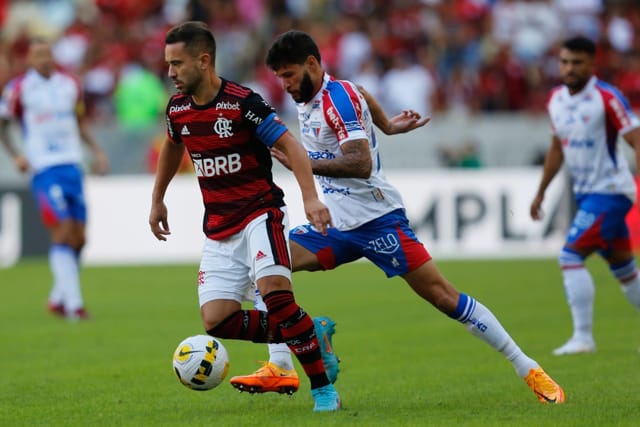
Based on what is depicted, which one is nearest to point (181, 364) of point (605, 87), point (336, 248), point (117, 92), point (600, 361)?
point (336, 248)

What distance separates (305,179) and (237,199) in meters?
0.69

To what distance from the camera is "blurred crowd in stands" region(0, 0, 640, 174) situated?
23234 millimetres

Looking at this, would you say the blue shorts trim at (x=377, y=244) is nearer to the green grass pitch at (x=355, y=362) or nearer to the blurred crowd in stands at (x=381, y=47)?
the green grass pitch at (x=355, y=362)

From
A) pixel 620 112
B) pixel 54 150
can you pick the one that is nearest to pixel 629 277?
pixel 620 112

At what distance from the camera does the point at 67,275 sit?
1318 centimetres

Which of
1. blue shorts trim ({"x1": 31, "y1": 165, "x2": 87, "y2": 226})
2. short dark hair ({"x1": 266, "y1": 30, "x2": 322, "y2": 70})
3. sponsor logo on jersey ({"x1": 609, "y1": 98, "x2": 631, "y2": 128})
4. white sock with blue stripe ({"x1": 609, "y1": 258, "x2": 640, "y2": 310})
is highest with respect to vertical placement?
short dark hair ({"x1": 266, "y1": 30, "x2": 322, "y2": 70})

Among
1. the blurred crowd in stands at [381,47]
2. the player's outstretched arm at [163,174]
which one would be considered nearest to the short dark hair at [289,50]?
the player's outstretched arm at [163,174]

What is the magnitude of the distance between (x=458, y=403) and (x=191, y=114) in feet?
7.79

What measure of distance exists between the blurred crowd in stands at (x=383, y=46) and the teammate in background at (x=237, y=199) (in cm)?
1571

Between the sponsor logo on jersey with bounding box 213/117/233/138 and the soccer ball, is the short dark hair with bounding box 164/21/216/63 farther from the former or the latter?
the soccer ball

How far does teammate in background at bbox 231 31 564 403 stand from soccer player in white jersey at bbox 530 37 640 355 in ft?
8.72

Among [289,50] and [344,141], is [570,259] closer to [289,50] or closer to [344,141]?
[344,141]

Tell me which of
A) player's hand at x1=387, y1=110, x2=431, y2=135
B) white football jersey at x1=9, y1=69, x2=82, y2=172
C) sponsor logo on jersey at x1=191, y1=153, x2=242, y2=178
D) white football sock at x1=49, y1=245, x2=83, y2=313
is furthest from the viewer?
white football jersey at x1=9, y1=69, x2=82, y2=172

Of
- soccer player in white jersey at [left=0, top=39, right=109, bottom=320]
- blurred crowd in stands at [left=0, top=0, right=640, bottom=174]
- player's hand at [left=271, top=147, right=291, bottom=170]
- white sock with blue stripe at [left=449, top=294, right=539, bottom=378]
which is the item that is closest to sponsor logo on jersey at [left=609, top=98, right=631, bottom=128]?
white sock with blue stripe at [left=449, top=294, right=539, bottom=378]
